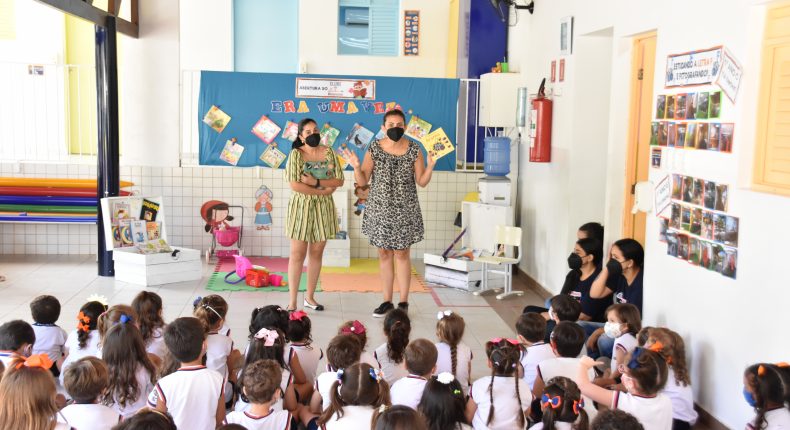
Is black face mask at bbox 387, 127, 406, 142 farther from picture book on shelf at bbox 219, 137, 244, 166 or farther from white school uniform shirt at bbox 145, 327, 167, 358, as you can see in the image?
picture book on shelf at bbox 219, 137, 244, 166

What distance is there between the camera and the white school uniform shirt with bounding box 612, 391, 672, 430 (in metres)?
3.31

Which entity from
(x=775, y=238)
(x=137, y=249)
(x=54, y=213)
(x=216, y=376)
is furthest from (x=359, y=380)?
(x=54, y=213)

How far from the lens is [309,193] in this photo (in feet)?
20.3

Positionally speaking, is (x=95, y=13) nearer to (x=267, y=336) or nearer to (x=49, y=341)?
(x=49, y=341)

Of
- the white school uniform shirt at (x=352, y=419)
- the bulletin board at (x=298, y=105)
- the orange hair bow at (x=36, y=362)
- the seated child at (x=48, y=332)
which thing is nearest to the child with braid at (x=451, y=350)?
the white school uniform shirt at (x=352, y=419)

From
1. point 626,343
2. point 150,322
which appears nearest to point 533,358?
point 626,343

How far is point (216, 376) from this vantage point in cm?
336

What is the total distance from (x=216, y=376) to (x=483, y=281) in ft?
14.4

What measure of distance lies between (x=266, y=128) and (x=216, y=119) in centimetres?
52

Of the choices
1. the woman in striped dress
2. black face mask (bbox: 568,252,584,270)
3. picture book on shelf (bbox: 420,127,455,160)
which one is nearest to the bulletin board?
picture book on shelf (bbox: 420,127,455,160)

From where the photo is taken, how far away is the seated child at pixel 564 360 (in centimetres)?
383

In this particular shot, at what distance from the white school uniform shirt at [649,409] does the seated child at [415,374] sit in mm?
789

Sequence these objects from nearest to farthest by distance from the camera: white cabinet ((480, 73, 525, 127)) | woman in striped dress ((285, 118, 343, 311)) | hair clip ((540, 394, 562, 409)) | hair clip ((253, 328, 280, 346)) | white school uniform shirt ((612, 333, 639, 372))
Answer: hair clip ((540, 394, 562, 409)) → hair clip ((253, 328, 280, 346)) → white school uniform shirt ((612, 333, 639, 372)) → woman in striped dress ((285, 118, 343, 311)) → white cabinet ((480, 73, 525, 127))

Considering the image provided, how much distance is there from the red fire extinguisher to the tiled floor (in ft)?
4.24
